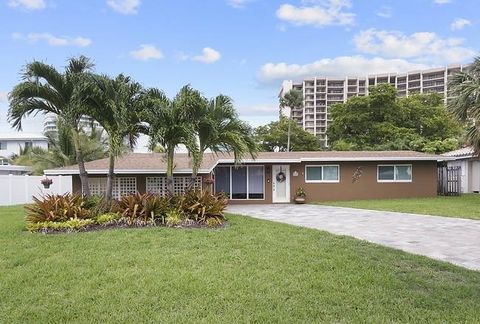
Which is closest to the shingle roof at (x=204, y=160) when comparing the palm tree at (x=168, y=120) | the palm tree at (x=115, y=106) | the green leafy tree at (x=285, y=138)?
the palm tree at (x=115, y=106)

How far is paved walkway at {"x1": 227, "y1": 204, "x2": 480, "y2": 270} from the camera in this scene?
831cm

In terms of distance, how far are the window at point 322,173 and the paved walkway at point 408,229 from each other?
17.5 feet

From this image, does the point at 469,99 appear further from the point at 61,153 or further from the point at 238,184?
the point at 61,153

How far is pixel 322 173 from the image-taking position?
21.9 m

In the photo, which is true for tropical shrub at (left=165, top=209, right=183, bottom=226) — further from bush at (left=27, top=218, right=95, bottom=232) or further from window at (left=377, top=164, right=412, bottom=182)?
window at (left=377, top=164, right=412, bottom=182)

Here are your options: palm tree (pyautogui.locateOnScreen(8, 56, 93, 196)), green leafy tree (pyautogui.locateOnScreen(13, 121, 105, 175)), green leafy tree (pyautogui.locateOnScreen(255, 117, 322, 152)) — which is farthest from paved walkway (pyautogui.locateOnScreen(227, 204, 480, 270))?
green leafy tree (pyautogui.locateOnScreen(255, 117, 322, 152))

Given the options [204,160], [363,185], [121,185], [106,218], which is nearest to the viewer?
[106,218]

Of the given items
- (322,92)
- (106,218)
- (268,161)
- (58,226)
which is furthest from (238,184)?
(322,92)

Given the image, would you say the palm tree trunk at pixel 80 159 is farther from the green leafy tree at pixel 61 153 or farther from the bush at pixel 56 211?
the green leafy tree at pixel 61 153

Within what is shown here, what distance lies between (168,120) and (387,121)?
99.4ft

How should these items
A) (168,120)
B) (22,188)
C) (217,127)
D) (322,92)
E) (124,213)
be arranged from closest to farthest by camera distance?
(124,213) → (168,120) → (217,127) → (22,188) → (322,92)

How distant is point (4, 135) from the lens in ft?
185

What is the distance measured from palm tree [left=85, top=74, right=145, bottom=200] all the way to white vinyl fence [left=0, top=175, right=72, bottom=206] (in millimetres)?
8903

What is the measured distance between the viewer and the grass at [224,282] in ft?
15.5
